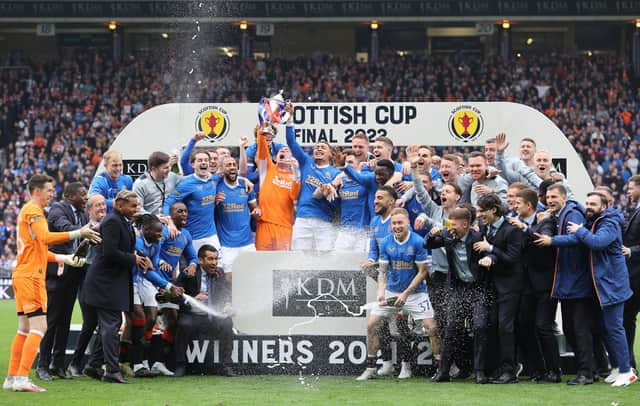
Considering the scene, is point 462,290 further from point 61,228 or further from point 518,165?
point 61,228

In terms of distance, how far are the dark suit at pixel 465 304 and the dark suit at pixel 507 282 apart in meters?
0.12

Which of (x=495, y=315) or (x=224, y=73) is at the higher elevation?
(x=224, y=73)

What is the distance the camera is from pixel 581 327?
10.0 m

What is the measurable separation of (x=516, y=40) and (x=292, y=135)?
28.7 m

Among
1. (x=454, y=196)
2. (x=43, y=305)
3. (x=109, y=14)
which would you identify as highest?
(x=109, y=14)

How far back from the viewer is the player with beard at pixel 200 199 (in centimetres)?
1155

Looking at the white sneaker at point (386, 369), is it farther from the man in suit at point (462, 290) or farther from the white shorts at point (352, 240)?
the white shorts at point (352, 240)

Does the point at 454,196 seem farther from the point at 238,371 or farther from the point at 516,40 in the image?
the point at 516,40

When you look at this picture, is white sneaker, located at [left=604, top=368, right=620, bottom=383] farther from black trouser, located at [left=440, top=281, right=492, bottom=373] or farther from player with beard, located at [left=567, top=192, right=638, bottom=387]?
black trouser, located at [left=440, top=281, right=492, bottom=373]

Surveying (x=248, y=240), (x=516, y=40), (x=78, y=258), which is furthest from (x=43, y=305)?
(x=516, y=40)

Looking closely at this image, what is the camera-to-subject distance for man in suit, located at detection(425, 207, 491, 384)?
32.9 ft

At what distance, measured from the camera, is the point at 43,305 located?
31.2 feet

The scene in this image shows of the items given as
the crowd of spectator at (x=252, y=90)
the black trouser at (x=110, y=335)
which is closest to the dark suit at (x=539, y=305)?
the black trouser at (x=110, y=335)

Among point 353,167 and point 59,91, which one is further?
point 59,91
